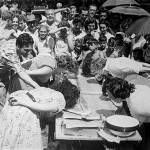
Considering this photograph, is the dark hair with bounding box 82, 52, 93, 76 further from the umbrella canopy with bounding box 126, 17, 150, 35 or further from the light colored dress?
the light colored dress

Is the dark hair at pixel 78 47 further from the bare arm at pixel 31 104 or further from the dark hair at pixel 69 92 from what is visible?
the bare arm at pixel 31 104

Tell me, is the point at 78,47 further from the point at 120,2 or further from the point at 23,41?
the point at 120,2

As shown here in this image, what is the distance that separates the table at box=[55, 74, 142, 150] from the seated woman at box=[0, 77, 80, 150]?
20 cm

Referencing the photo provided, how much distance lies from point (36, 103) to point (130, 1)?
5.66 m

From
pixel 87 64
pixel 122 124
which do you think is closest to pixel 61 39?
pixel 87 64

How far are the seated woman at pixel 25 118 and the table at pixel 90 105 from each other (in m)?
0.20

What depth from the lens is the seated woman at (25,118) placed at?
2.66 m

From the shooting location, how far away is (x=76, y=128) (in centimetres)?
272

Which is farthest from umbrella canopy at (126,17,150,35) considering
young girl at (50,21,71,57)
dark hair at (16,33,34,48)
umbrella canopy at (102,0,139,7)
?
dark hair at (16,33,34,48)

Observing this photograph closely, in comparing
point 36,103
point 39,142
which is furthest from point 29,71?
point 39,142

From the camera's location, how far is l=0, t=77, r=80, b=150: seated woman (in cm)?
266

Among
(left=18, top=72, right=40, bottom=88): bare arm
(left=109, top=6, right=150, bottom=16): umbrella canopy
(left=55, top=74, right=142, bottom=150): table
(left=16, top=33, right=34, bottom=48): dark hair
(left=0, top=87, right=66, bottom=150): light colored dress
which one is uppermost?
(left=16, top=33, right=34, bottom=48): dark hair

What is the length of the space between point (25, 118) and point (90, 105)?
3.30 ft

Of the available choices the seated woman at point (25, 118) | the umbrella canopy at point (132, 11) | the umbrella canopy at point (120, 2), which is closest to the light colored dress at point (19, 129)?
the seated woman at point (25, 118)
